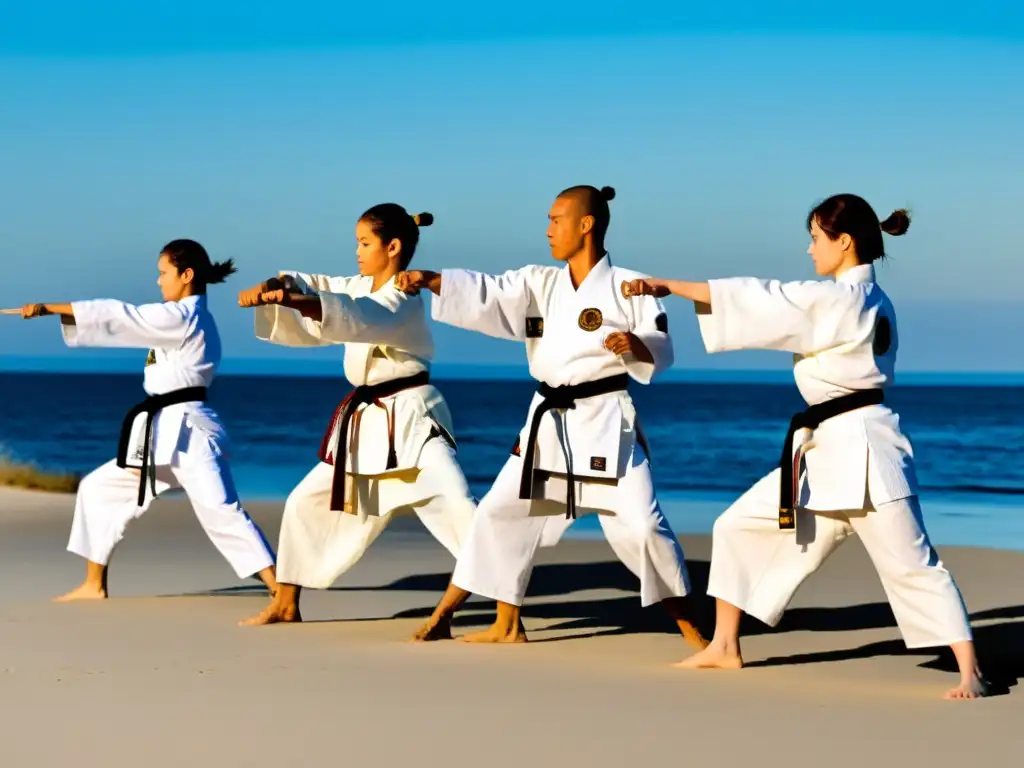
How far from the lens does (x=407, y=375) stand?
21.2ft

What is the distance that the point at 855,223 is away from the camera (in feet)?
17.2

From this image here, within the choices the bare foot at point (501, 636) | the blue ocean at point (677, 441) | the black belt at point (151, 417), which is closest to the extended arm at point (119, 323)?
the black belt at point (151, 417)

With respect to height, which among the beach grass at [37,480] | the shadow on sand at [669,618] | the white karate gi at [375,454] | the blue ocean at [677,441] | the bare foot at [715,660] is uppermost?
the white karate gi at [375,454]

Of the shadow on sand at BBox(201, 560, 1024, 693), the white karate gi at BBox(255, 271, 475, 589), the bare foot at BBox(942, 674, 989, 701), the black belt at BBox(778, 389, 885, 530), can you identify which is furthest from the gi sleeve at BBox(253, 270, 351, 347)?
the bare foot at BBox(942, 674, 989, 701)

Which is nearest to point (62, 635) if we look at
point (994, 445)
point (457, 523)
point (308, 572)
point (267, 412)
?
point (308, 572)

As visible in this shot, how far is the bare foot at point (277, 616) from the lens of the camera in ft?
21.2

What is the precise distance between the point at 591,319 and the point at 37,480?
30.0 feet

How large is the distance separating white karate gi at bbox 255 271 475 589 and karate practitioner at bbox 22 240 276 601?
301 mm

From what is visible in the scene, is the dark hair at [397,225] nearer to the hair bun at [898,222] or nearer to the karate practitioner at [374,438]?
the karate practitioner at [374,438]

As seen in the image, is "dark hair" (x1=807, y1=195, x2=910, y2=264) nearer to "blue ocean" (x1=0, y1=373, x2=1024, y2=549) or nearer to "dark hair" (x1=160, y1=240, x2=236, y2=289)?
"dark hair" (x1=160, y1=240, x2=236, y2=289)

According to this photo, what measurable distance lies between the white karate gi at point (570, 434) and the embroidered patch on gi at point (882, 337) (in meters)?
0.87

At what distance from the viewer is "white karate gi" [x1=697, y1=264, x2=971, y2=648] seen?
5.01 metres

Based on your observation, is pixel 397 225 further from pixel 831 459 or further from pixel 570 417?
pixel 831 459

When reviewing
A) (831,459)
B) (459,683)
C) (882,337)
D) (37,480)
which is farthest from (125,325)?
(37,480)
